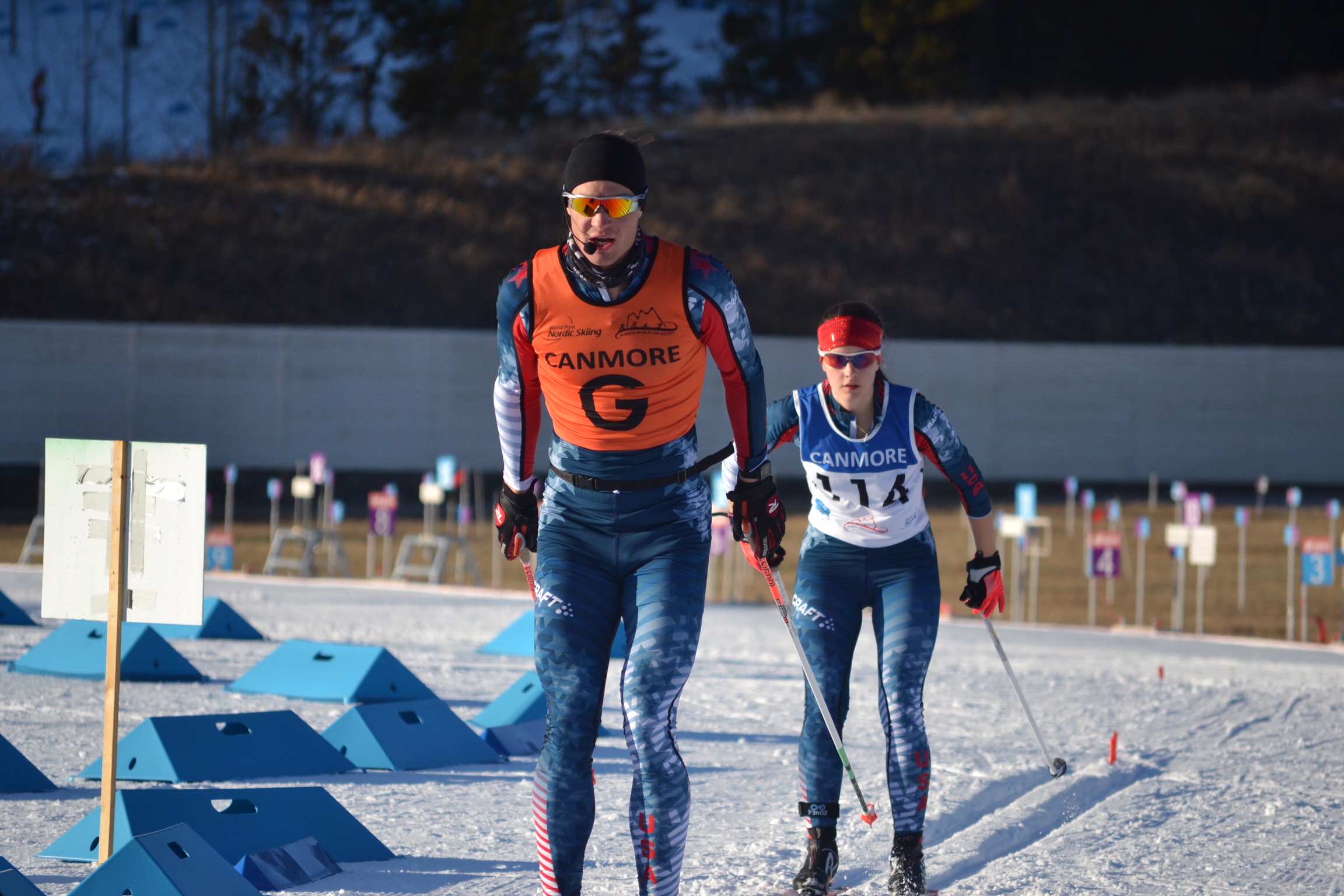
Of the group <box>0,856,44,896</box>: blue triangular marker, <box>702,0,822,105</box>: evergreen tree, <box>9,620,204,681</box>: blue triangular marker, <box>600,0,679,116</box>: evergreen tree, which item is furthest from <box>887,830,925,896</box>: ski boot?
<box>600,0,679,116</box>: evergreen tree

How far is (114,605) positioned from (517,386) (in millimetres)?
1230

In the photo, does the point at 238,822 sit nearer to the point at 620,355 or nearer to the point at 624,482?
the point at 624,482

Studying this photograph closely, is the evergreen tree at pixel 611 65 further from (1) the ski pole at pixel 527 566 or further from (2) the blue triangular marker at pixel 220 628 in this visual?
(1) the ski pole at pixel 527 566

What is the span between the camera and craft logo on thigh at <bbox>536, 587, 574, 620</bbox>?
349 cm

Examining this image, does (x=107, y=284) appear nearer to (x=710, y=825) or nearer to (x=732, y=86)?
(x=710, y=825)

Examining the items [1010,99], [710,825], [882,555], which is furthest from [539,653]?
[1010,99]

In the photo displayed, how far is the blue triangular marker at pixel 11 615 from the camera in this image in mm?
10016

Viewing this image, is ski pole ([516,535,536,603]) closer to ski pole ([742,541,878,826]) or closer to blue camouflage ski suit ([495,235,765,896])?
blue camouflage ski suit ([495,235,765,896])

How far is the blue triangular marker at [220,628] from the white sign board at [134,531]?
605cm

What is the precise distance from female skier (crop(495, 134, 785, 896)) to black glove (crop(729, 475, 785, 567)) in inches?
7.4

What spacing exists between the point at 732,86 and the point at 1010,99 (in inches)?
548

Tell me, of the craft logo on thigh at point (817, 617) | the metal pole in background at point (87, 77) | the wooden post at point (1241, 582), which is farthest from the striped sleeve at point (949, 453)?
the metal pole in background at point (87, 77)

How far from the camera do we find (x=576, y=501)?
3562mm

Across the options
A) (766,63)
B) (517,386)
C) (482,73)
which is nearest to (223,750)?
(517,386)
